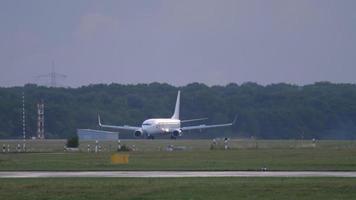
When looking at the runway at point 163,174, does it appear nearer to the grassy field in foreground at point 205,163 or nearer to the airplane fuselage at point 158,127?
the grassy field in foreground at point 205,163

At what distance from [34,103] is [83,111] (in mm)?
8591

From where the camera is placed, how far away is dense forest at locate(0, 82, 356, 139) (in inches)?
6043

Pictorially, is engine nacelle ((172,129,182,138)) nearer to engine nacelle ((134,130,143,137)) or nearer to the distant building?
engine nacelle ((134,130,143,137))

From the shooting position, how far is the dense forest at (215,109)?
153500mm

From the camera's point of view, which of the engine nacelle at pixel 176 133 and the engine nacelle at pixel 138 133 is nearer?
the engine nacelle at pixel 176 133

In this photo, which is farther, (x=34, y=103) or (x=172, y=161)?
(x=34, y=103)

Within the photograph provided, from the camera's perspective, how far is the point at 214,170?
4512 centimetres
